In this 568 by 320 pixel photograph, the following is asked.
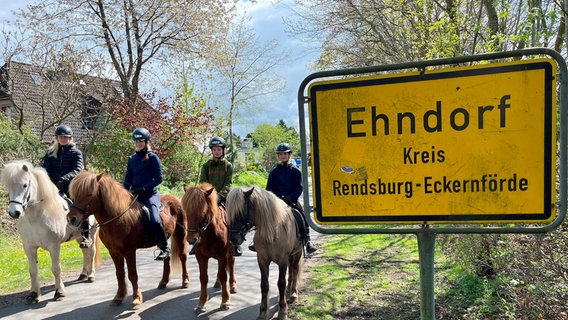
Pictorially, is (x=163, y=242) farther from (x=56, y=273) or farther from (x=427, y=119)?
(x=427, y=119)

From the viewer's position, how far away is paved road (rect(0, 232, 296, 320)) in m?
5.26

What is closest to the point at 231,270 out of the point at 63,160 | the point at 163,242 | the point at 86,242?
the point at 163,242

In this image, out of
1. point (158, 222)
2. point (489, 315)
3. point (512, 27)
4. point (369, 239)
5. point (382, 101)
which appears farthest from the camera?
point (369, 239)

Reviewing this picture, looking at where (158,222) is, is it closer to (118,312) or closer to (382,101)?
(118,312)

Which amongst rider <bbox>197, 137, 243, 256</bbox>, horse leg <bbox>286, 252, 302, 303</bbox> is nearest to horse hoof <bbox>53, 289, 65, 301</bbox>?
rider <bbox>197, 137, 243, 256</bbox>

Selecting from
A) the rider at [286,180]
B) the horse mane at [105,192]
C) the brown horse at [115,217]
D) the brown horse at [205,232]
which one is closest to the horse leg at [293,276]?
the rider at [286,180]

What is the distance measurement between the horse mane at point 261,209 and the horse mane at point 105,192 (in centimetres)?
177

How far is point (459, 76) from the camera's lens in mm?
1486

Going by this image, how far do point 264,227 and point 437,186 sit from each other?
349 centimetres

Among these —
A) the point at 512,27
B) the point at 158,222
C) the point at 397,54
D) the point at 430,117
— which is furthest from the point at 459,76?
the point at 397,54

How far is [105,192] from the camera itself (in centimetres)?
530

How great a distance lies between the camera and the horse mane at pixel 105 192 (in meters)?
5.08

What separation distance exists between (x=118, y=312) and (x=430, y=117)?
5302 millimetres

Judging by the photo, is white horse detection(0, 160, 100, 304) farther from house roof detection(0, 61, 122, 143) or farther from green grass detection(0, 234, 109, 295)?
house roof detection(0, 61, 122, 143)
